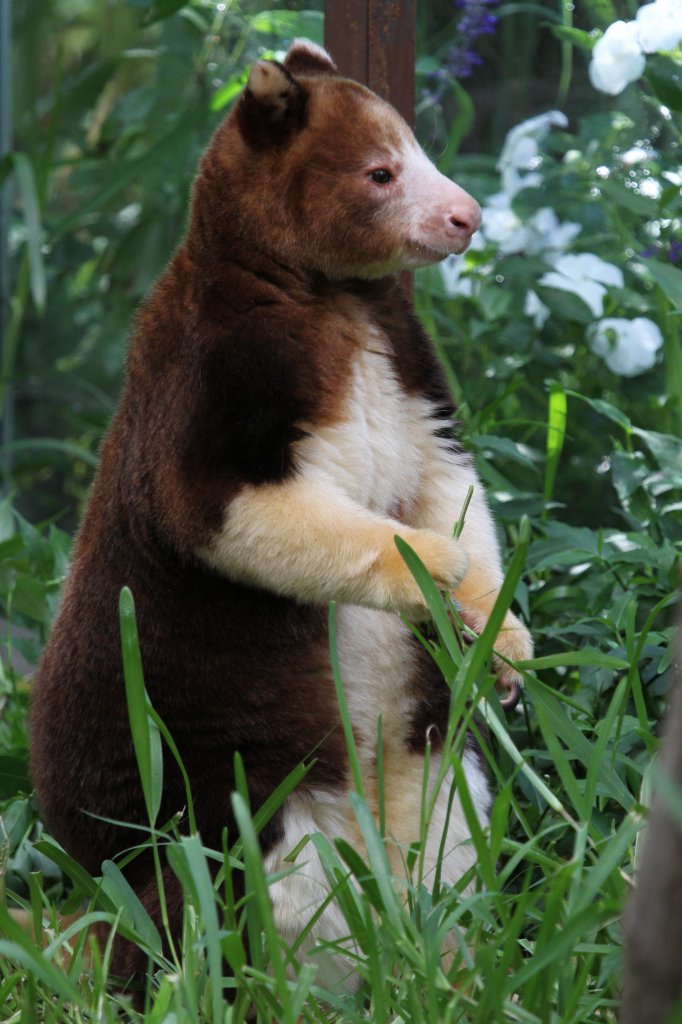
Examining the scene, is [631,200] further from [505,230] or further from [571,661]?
[571,661]

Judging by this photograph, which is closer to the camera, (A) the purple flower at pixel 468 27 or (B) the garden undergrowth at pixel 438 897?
(B) the garden undergrowth at pixel 438 897

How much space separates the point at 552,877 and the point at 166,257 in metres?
3.49

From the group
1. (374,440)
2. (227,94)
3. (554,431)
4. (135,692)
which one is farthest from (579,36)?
(135,692)

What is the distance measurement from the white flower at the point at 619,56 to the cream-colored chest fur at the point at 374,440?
1.20 m

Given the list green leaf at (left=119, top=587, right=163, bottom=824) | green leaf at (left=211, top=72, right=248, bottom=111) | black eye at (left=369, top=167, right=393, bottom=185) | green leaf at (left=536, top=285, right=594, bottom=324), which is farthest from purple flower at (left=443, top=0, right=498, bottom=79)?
green leaf at (left=119, top=587, right=163, bottom=824)

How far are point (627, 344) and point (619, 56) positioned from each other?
75 cm

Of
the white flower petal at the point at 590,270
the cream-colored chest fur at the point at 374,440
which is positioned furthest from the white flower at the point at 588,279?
the cream-colored chest fur at the point at 374,440

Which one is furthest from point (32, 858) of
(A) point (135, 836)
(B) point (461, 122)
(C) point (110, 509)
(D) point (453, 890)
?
(B) point (461, 122)

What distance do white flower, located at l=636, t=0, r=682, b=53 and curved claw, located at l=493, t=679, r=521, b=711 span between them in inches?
60.0

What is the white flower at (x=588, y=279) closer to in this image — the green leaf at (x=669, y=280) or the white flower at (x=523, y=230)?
the white flower at (x=523, y=230)

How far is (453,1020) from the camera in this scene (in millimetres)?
1595

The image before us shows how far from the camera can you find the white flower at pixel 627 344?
11.0 feet

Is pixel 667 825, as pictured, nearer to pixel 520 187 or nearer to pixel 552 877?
pixel 552 877

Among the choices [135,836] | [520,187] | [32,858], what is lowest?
[32,858]
